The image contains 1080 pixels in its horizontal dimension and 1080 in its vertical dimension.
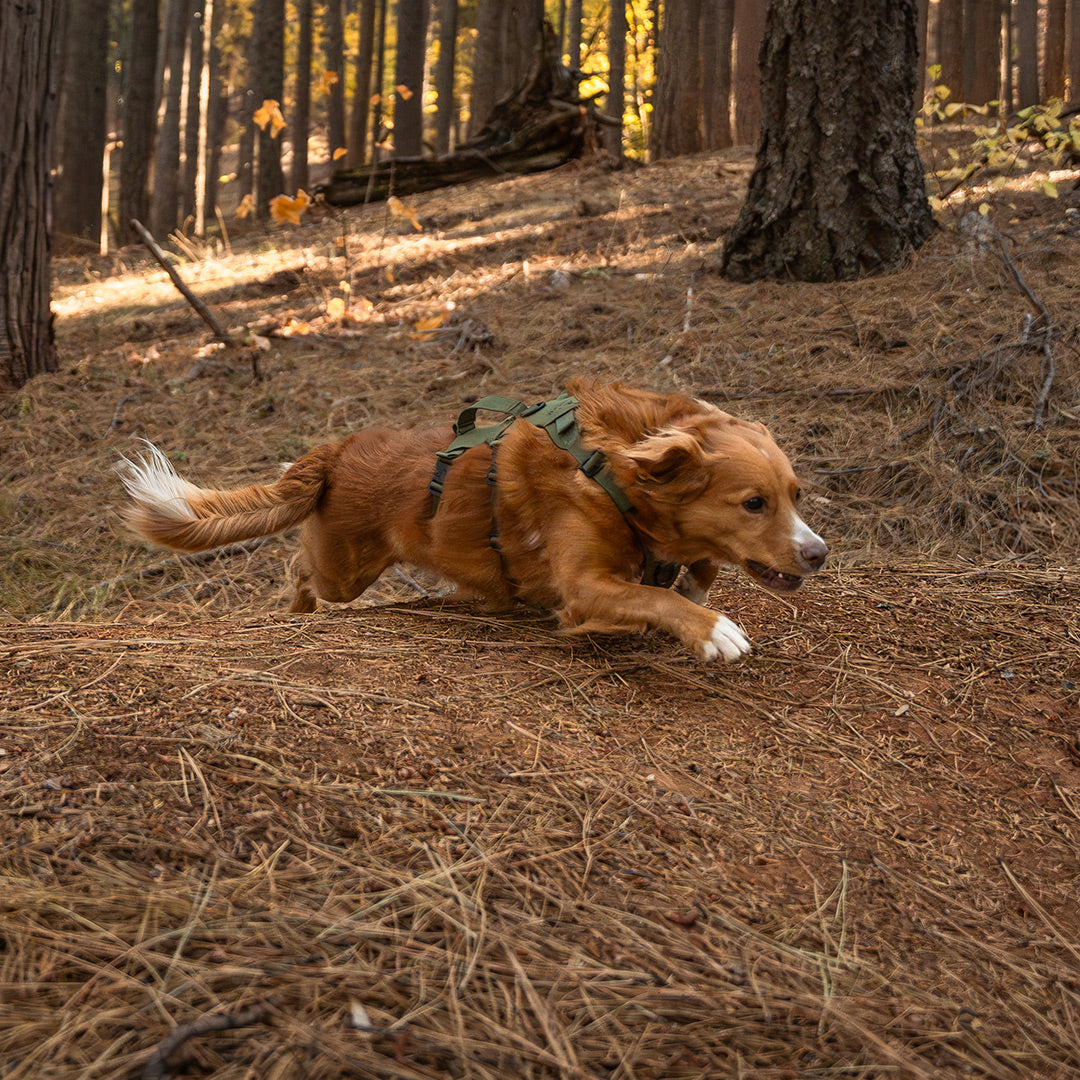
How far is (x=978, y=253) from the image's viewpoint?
6.90 metres

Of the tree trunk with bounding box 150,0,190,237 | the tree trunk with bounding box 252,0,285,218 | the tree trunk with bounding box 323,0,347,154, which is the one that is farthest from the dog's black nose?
the tree trunk with bounding box 323,0,347,154

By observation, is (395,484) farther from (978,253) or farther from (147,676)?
(978,253)

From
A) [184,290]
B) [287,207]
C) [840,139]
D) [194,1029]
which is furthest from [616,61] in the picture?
[194,1029]

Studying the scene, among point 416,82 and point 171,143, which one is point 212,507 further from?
point 171,143

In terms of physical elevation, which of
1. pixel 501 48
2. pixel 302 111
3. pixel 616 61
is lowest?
pixel 302 111

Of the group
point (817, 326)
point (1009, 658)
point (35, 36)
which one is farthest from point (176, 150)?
point (1009, 658)

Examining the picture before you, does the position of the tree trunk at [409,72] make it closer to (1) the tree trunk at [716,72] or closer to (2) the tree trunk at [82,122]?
Result: (2) the tree trunk at [82,122]

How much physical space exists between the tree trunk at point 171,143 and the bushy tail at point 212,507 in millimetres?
14933

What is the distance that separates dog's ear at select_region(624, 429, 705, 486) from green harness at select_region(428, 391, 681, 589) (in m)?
0.13

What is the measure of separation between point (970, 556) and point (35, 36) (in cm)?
700

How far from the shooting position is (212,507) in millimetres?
4285

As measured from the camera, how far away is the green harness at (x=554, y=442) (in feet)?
12.4

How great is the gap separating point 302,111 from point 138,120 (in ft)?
18.7

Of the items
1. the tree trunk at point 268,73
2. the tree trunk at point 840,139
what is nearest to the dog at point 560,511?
the tree trunk at point 840,139
